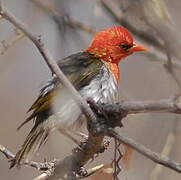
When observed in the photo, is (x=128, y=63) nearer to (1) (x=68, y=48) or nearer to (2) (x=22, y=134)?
(2) (x=22, y=134)

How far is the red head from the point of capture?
5805mm

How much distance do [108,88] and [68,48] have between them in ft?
6.75

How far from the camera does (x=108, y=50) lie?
19.4 feet

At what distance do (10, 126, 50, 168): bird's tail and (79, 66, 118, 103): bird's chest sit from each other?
1.72ft

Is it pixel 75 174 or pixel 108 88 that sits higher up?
pixel 75 174

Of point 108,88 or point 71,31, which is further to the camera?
point 108,88

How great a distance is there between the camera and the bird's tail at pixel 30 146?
4199 millimetres

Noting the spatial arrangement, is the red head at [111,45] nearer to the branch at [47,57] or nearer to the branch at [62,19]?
the branch at [62,19]

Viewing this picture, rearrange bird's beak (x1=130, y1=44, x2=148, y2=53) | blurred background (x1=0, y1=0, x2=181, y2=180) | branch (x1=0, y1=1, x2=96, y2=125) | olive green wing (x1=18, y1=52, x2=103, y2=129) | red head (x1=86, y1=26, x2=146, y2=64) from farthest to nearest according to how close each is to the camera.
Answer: red head (x1=86, y1=26, x2=146, y2=64) → bird's beak (x1=130, y1=44, x2=148, y2=53) → olive green wing (x1=18, y1=52, x2=103, y2=129) → blurred background (x1=0, y1=0, x2=181, y2=180) → branch (x1=0, y1=1, x2=96, y2=125)

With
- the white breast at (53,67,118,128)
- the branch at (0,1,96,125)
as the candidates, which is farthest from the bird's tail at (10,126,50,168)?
the branch at (0,1,96,125)

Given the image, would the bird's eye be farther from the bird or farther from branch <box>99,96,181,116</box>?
branch <box>99,96,181,116</box>

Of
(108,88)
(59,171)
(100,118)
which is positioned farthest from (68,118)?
(100,118)

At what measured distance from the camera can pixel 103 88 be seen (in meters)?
5.28

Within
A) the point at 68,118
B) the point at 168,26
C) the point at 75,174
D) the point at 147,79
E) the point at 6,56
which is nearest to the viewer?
the point at 168,26
